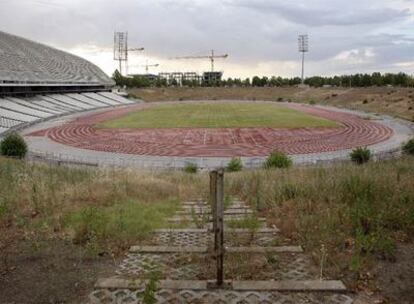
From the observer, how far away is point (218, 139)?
40938 mm

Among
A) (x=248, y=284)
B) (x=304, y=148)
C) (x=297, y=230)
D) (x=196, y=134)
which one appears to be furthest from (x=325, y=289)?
(x=196, y=134)

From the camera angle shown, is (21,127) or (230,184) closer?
(230,184)

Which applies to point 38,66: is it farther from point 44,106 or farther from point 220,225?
point 220,225

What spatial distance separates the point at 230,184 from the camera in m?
12.4

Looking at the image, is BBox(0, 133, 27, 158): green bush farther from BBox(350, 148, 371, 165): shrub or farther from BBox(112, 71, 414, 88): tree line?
BBox(112, 71, 414, 88): tree line

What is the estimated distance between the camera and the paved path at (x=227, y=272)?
15.4ft

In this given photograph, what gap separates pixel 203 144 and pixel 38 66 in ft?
156

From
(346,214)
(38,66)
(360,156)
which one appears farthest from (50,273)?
(38,66)

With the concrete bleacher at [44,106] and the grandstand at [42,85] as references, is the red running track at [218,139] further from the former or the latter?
the grandstand at [42,85]

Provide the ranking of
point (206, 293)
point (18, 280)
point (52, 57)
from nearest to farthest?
1. point (206, 293)
2. point (18, 280)
3. point (52, 57)

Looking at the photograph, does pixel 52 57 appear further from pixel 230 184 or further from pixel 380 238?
pixel 380 238

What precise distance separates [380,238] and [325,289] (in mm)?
1659

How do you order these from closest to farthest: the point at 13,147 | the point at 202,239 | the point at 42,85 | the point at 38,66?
the point at 202,239 → the point at 13,147 → the point at 42,85 → the point at 38,66

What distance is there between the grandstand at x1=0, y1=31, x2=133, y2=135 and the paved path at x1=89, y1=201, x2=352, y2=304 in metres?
39.8
